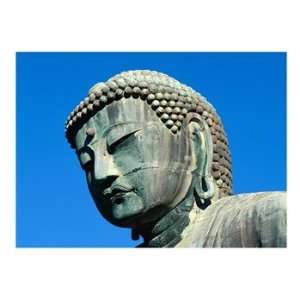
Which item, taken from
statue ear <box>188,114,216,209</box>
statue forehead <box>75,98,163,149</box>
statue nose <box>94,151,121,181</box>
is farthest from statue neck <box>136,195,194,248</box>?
statue forehead <box>75,98,163,149</box>

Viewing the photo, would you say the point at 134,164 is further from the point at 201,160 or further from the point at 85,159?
the point at 201,160

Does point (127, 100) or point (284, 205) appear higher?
point (127, 100)

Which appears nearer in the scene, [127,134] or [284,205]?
[284,205]

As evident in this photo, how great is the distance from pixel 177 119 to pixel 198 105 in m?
0.47

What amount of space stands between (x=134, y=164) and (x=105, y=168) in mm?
370

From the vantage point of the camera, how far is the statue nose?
18281mm

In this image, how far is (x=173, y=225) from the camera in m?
18.4

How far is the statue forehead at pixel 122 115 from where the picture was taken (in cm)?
1847

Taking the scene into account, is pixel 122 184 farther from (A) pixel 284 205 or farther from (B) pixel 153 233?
(A) pixel 284 205

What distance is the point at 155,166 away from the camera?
18250 millimetres

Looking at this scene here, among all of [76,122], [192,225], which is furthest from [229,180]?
[76,122]

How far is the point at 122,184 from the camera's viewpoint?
1823 cm

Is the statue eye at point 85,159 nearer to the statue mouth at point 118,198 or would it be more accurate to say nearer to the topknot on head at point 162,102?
the topknot on head at point 162,102

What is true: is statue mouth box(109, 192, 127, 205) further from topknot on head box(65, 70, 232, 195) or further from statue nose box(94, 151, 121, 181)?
topknot on head box(65, 70, 232, 195)
